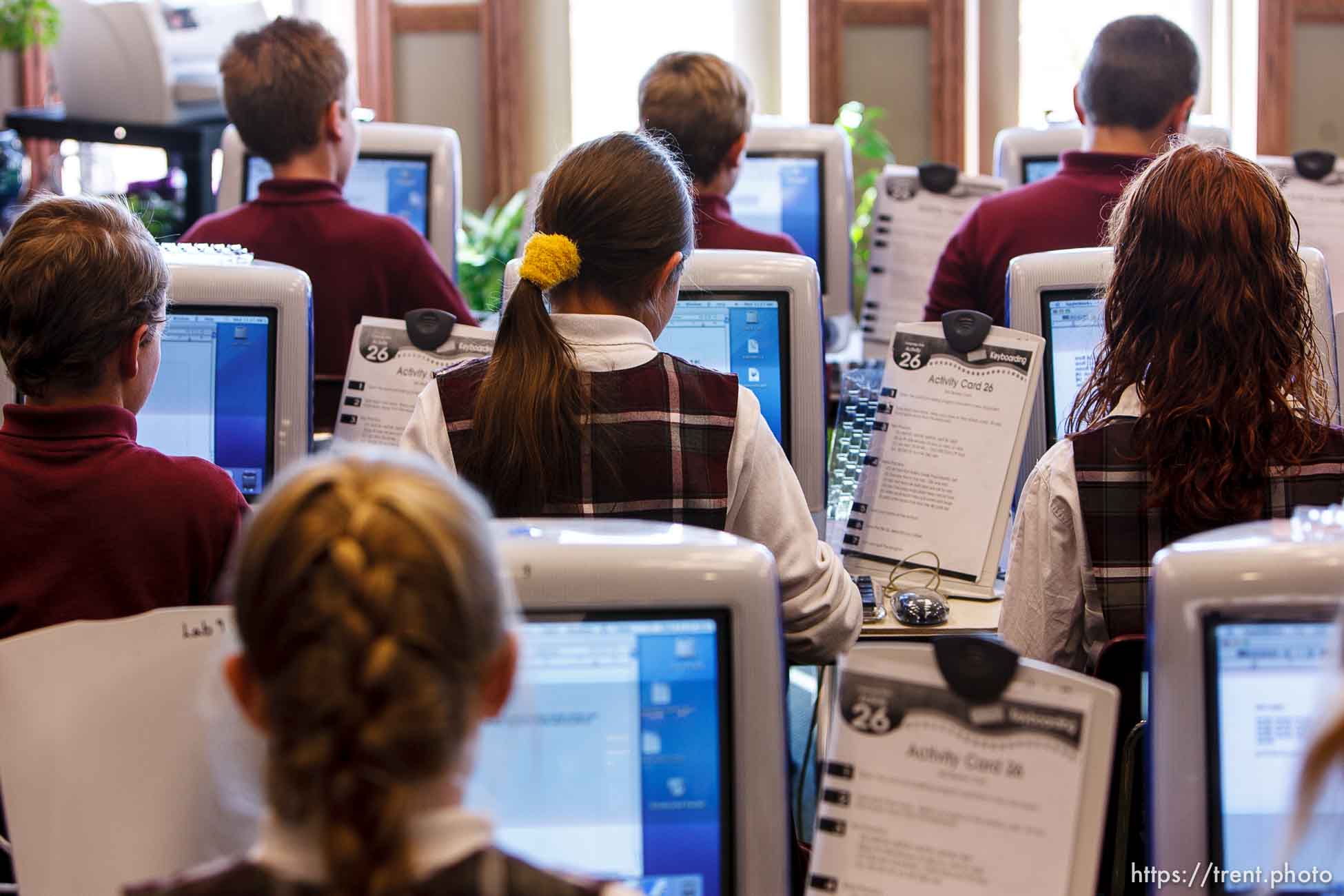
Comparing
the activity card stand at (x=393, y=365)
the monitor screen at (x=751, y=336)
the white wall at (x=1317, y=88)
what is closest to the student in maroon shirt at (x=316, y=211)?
the activity card stand at (x=393, y=365)

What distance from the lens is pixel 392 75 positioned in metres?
5.90

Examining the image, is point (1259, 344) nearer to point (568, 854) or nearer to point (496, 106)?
point (568, 854)

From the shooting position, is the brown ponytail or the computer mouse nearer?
the brown ponytail

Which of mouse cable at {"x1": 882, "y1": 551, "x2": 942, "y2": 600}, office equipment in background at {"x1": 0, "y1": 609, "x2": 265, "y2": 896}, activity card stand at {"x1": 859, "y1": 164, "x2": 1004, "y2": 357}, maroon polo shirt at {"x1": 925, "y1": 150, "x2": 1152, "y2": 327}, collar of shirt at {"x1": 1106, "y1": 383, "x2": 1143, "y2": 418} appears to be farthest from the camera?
activity card stand at {"x1": 859, "y1": 164, "x2": 1004, "y2": 357}

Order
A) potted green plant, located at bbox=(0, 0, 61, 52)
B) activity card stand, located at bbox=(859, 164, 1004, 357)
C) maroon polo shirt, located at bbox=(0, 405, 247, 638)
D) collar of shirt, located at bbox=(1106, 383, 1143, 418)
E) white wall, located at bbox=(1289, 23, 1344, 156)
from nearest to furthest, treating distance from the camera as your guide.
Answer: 1. maroon polo shirt, located at bbox=(0, 405, 247, 638)
2. collar of shirt, located at bbox=(1106, 383, 1143, 418)
3. activity card stand, located at bbox=(859, 164, 1004, 357)
4. potted green plant, located at bbox=(0, 0, 61, 52)
5. white wall, located at bbox=(1289, 23, 1344, 156)

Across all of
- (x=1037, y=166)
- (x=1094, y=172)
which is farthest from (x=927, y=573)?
(x=1037, y=166)

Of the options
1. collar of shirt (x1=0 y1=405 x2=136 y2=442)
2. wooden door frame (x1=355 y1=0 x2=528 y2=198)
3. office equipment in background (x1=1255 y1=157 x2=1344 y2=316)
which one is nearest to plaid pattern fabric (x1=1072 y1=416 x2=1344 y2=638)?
collar of shirt (x1=0 y1=405 x2=136 y2=442)

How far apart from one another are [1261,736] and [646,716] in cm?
44

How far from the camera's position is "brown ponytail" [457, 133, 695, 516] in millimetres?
1621

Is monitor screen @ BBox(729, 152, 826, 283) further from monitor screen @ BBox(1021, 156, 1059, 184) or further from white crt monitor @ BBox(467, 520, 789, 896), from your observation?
white crt monitor @ BBox(467, 520, 789, 896)

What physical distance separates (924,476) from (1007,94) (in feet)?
13.2

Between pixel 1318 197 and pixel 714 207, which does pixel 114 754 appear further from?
pixel 1318 197

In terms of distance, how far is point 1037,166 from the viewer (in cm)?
370

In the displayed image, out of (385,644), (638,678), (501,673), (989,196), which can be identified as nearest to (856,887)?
(638,678)
